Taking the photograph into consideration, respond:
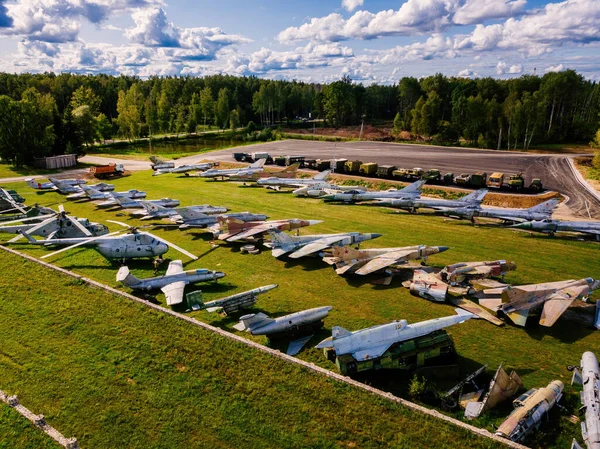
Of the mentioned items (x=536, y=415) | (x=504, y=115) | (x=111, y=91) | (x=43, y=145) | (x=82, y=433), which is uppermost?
(x=111, y=91)

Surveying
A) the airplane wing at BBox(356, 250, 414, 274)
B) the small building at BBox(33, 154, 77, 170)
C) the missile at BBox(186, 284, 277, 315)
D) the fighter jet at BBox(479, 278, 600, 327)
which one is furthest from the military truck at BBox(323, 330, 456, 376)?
the small building at BBox(33, 154, 77, 170)

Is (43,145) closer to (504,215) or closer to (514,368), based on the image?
(504,215)

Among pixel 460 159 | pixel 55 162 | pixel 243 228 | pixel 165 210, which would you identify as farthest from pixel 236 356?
pixel 55 162

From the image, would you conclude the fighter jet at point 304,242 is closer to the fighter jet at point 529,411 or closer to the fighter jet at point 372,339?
the fighter jet at point 372,339

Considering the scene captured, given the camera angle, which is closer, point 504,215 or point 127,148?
point 504,215

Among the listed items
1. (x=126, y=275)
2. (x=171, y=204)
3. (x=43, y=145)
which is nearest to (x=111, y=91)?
(x=43, y=145)

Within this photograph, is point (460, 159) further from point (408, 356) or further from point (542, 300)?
point (408, 356)
